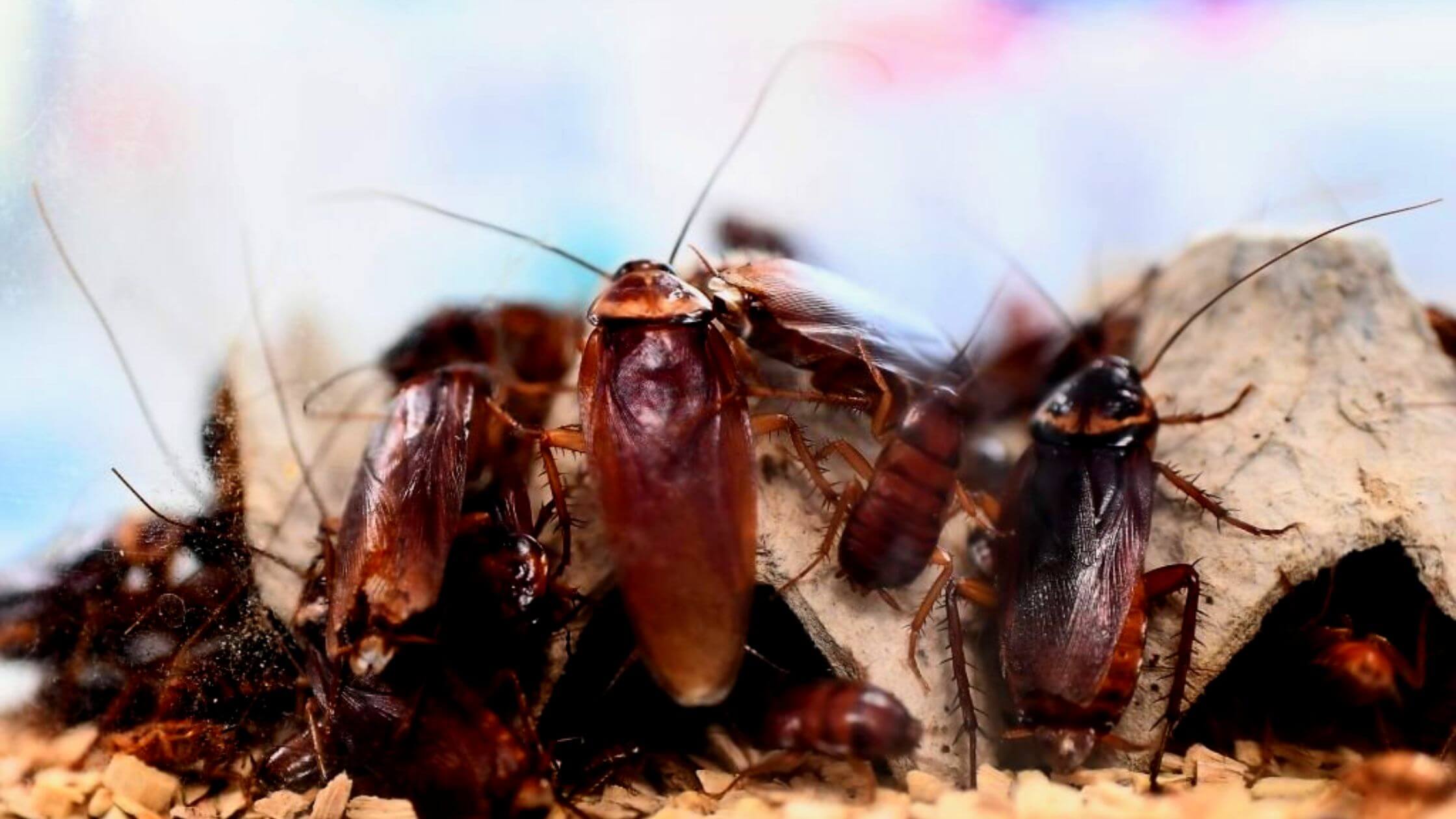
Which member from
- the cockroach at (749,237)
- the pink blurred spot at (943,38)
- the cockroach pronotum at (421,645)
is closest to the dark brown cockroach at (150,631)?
the cockroach pronotum at (421,645)

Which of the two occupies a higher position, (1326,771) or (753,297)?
(753,297)

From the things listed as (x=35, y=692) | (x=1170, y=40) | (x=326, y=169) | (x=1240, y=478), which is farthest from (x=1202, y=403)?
(x=35, y=692)

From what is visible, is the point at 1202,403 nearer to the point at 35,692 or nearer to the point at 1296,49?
the point at 1296,49

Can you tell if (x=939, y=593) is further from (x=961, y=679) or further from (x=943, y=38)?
(x=943, y=38)

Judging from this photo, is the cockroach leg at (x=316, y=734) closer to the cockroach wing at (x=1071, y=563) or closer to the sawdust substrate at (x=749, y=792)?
the sawdust substrate at (x=749, y=792)

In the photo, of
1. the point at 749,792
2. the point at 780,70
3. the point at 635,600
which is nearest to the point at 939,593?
the point at 749,792

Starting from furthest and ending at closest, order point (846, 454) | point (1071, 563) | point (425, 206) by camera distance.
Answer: point (425, 206), point (846, 454), point (1071, 563)

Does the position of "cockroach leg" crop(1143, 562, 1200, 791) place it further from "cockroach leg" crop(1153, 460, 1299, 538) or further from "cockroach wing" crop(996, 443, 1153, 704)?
"cockroach leg" crop(1153, 460, 1299, 538)
